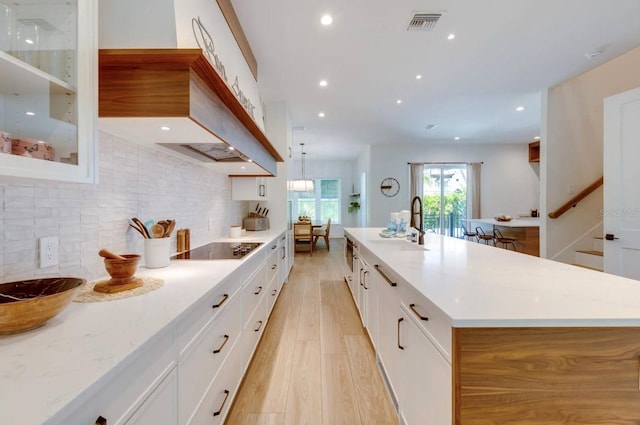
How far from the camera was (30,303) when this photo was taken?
69cm

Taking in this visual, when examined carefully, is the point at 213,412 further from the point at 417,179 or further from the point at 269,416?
the point at 417,179

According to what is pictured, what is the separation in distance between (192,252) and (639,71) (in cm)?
584

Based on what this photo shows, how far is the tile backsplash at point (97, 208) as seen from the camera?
0.95 m

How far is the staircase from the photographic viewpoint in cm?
339

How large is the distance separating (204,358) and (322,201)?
27.6 feet

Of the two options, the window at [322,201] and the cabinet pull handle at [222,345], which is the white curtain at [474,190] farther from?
the cabinet pull handle at [222,345]

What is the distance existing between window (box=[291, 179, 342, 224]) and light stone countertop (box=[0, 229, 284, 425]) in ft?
27.2

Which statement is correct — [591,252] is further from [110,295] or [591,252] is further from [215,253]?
[110,295]

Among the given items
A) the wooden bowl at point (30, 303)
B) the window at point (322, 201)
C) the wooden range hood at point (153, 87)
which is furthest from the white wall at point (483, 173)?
the wooden bowl at point (30, 303)

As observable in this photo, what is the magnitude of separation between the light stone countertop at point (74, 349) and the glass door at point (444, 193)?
710 centimetres

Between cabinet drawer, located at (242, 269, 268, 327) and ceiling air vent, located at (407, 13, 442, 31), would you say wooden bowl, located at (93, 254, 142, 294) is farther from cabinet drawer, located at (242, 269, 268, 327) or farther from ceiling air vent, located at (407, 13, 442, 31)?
ceiling air vent, located at (407, 13, 442, 31)

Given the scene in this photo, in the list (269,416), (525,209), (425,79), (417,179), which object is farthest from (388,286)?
(525,209)

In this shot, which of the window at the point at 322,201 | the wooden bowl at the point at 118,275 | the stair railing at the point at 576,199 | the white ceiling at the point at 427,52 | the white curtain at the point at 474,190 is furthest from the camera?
the window at the point at 322,201

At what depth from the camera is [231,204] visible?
11.2 feet
